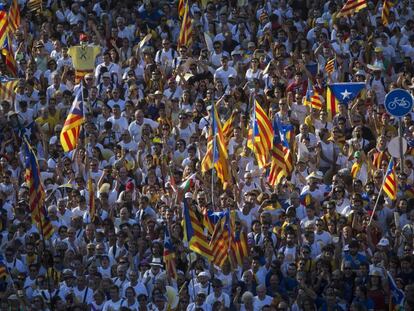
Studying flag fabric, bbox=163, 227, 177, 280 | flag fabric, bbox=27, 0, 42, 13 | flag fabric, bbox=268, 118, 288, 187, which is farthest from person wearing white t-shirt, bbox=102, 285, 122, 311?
flag fabric, bbox=27, 0, 42, 13

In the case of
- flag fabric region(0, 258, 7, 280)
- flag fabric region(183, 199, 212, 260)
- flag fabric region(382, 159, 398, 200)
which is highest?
flag fabric region(382, 159, 398, 200)

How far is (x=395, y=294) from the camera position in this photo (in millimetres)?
33000

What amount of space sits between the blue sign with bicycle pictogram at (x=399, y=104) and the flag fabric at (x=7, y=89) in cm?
757

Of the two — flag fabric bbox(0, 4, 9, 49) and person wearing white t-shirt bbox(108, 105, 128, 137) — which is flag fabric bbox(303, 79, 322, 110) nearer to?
person wearing white t-shirt bbox(108, 105, 128, 137)

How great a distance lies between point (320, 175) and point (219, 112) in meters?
3.17

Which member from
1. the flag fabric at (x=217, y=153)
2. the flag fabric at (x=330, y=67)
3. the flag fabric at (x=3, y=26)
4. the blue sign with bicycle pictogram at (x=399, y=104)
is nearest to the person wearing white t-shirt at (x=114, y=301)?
the flag fabric at (x=217, y=153)

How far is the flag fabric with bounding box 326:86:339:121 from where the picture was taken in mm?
38000

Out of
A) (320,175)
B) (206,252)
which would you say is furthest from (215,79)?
(206,252)

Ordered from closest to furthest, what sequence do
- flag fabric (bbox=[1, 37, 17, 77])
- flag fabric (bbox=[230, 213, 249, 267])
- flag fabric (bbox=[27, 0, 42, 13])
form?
flag fabric (bbox=[230, 213, 249, 267])
flag fabric (bbox=[1, 37, 17, 77])
flag fabric (bbox=[27, 0, 42, 13])

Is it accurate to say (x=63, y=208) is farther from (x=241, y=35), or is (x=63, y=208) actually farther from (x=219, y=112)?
(x=241, y=35)

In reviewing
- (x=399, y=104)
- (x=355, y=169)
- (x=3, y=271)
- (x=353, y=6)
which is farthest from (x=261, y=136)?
(x=353, y=6)

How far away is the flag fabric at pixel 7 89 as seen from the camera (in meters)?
39.7

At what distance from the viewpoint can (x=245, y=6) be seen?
4278cm

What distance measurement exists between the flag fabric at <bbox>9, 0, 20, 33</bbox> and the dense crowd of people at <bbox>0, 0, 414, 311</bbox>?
1.63 ft
